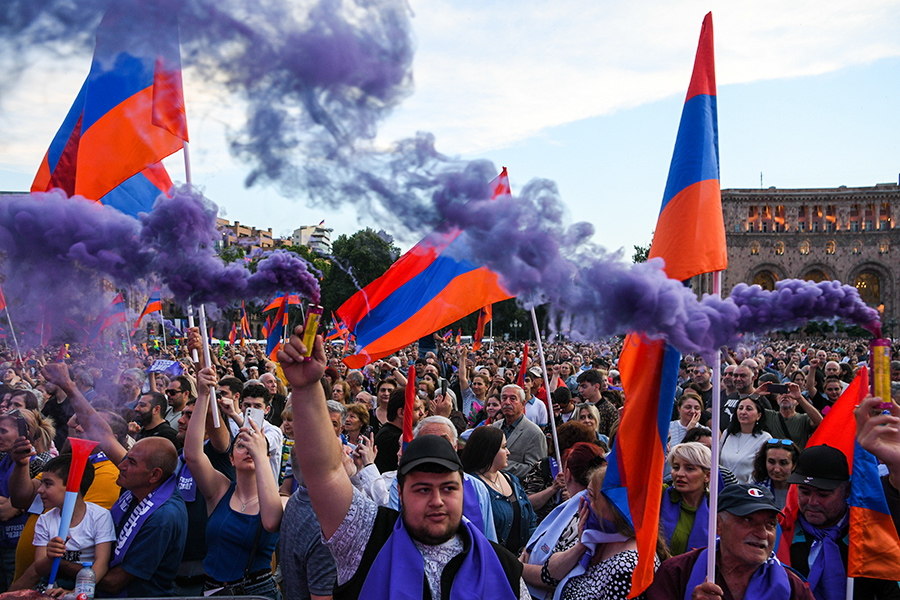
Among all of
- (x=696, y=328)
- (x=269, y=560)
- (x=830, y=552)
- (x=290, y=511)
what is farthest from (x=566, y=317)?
(x=269, y=560)

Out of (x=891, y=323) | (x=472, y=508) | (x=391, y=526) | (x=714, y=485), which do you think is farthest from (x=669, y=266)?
(x=891, y=323)

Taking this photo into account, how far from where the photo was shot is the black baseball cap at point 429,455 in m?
2.58

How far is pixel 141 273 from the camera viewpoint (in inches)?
137

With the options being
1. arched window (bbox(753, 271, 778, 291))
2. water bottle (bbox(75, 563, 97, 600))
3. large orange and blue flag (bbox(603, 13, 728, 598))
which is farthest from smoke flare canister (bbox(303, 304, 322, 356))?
arched window (bbox(753, 271, 778, 291))

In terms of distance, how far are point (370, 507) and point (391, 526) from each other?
0.39 feet

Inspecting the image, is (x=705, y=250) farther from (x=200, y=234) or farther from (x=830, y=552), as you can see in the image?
(x=200, y=234)

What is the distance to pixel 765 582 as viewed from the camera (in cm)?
305

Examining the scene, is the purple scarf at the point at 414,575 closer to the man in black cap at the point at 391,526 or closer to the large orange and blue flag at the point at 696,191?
the man in black cap at the point at 391,526

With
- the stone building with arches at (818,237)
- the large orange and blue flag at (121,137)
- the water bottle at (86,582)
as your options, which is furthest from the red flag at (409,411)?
the stone building with arches at (818,237)

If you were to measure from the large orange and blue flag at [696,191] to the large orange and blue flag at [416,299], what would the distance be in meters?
2.35

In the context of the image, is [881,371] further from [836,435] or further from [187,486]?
[187,486]

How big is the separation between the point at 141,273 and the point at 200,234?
385mm

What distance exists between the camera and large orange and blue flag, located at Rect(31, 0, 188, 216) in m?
4.50

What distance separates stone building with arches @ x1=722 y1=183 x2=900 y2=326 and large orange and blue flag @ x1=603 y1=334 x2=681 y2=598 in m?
87.2
